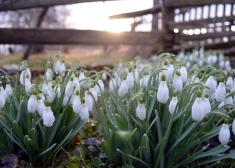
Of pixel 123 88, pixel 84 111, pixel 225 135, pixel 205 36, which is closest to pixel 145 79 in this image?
pixel 123 88

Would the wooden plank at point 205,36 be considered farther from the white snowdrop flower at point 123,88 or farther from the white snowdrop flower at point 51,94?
the white snowdrop flower at point 51,94

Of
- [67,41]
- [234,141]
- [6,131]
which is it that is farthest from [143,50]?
[6,131]

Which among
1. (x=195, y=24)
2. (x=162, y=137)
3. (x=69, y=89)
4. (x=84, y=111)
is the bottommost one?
(x=162, y=137)

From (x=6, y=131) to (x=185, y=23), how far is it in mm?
3897

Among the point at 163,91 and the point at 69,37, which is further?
the point at 69,37

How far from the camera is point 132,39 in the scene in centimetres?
476

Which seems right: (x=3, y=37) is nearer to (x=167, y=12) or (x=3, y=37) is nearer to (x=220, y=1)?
(x=167, y=12)

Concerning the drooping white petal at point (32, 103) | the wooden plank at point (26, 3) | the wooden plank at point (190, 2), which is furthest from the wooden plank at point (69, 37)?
the drooping white petal at point (32, 103)

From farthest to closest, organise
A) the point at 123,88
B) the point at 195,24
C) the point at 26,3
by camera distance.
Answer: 1. the point at 195,24
2. the point at 26,3
3. the point at 123,88

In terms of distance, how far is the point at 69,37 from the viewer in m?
4.47

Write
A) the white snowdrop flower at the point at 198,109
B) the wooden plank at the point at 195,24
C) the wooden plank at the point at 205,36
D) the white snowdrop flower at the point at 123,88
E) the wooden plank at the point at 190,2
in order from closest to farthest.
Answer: the white snowdrop flower at the point at 198,109 < the white snowdrop flower at the point at 123,88 < the wooden plank at the point at 190,2 < the wooden plank at the point at 195,24 < the wooden plank at the point at 205,36

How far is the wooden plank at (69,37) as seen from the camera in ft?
13.9

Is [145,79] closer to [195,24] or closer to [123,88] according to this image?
[123,88]

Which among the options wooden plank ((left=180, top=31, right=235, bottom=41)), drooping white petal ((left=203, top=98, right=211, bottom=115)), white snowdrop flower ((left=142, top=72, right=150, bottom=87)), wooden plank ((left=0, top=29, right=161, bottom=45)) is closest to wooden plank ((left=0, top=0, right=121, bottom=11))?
wooden plank ((left=0, top=29, right=161, bottom=45))
